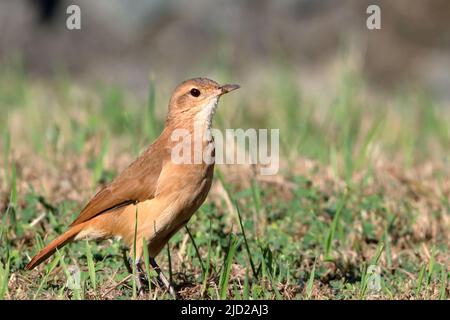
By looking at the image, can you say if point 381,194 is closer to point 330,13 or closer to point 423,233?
point 423,233

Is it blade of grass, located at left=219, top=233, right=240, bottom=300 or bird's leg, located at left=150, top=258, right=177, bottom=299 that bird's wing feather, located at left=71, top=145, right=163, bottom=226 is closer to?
bird's leg, located at left=150, top=258, right=177, bottom=299

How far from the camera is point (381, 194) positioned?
23.9 feet

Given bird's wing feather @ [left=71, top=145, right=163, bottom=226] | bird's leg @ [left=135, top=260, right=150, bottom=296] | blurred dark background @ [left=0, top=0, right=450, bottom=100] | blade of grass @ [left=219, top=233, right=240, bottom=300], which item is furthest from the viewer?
blurred dark background @ [left=0, top=0, right=450, bottom=100]

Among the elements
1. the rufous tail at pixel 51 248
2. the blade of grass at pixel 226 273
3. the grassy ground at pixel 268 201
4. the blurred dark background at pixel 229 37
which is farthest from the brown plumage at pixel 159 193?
the blurred dark background at pixel 229 37

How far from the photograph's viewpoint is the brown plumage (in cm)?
541

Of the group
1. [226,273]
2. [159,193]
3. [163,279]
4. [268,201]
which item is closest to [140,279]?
[163,279]

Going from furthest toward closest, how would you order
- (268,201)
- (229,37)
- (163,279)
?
(229,37), (268,201), (163,279)

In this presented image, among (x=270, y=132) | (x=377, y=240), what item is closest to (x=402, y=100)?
(x=270, y=132)

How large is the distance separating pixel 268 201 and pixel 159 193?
1.86 meters

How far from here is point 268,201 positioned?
714 cm

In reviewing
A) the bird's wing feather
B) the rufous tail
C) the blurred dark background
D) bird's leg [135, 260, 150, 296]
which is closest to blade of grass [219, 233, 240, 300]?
bird's leg [135, 260, 150, 296]

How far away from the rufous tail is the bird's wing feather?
81 millimetres

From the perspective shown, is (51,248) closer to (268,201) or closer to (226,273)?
(226,273)

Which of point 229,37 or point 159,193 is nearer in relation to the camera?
point 159,193
